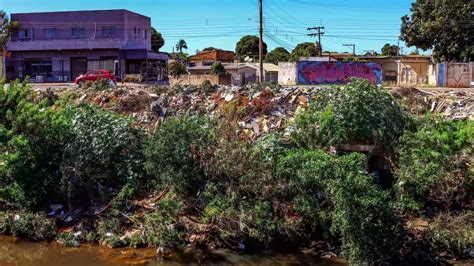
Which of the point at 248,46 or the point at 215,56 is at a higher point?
the point at 248,46

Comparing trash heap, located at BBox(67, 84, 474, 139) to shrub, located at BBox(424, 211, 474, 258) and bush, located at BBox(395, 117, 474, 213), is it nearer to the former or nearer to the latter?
bush, located at BBox(395, 117, 474, 213)

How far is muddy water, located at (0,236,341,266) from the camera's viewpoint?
10961mm

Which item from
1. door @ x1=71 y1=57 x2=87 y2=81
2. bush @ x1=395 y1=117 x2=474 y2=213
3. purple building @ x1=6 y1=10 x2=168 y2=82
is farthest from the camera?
door @ x1=71 y1=57 x2=87 y2=81

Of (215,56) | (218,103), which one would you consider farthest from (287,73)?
(215,56)

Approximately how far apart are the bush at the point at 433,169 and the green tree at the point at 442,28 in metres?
30.4

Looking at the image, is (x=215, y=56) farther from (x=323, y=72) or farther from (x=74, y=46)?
(x=323, y=72)

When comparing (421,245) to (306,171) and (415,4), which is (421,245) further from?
(415,4)

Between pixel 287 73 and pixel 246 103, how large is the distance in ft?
92.8

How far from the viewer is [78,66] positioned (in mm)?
46688

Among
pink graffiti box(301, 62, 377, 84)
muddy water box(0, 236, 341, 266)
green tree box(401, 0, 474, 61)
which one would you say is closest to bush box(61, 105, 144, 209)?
muddy water box(0, 236, 341, 266)

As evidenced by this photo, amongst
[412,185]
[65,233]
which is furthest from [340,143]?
[65,233]

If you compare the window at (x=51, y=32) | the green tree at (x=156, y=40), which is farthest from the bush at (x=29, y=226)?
the green tree at (x=156, y=40)

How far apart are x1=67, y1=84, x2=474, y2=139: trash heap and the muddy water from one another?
12.4 feet

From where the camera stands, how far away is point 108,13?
150ft
